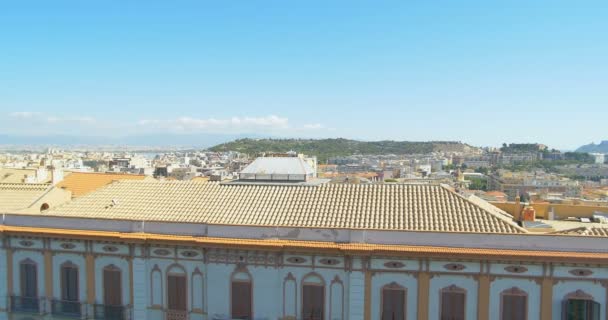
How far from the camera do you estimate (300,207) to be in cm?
1822

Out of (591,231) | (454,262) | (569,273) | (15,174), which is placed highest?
(15,174)

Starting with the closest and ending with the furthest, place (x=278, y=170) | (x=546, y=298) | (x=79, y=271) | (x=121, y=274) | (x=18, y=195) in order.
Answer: (x=546, y=298), (x=121, y=274), (x=79, y=271), (x=18, y=195), (x=278, y=170)

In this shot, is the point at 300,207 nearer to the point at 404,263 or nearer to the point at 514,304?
the point at 404,263

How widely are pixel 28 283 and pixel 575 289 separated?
1868cm

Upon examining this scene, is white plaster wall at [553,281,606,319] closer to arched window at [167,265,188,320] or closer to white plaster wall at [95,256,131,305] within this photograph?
arched window at [167,265,188,320]

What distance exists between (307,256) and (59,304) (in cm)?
934

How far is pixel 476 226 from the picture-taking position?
16328mm

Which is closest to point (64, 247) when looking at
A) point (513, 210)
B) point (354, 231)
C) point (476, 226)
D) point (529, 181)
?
point (354, 231)

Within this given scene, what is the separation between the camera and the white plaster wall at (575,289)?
15.0 m

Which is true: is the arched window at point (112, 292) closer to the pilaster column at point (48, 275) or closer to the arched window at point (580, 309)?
the pilaster column at point (48, 275)

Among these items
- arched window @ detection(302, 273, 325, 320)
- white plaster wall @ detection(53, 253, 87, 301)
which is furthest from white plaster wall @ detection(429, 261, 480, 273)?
white plaster wall @ detection(53, 253, 87, 301)

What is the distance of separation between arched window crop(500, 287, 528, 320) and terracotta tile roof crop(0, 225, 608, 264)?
1242 millimetres

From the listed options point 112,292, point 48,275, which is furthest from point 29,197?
point 112,292

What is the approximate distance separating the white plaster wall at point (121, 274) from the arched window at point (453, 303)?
10.8 meters
